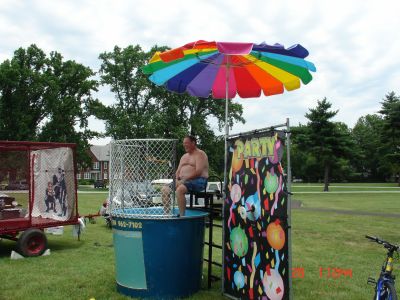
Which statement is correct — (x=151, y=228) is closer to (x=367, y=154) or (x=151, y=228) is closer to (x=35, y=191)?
(x=35, y=191)

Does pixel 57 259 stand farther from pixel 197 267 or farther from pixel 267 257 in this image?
pixel 267 257

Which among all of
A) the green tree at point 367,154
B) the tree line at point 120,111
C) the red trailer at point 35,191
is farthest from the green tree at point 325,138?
the green tree at point 367,154

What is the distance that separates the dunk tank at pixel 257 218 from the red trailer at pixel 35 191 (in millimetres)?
4919

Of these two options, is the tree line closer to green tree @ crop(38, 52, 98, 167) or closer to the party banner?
green tree @ crop(38, 52, 98, 167)

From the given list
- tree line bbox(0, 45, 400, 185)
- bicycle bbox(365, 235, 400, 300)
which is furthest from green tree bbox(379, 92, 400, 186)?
bicycle bbox(365, 235, 400, 300)

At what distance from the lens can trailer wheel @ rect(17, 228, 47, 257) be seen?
30.0ft

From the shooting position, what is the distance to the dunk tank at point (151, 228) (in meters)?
6.15

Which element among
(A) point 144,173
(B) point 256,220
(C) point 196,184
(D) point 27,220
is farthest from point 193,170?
(D) point 27,220

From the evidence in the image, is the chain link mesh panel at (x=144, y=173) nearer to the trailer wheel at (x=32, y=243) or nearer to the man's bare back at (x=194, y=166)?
the man's bare back at (x=194, y=166)

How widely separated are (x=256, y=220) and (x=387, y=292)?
68.1 inches

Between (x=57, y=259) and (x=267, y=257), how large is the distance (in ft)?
17.6

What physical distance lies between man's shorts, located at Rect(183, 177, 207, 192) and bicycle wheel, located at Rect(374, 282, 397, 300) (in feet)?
9.66

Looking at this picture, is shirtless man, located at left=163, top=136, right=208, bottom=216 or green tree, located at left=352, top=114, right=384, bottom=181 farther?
green tree, located at left=352, top=114, right=384, bottom=181

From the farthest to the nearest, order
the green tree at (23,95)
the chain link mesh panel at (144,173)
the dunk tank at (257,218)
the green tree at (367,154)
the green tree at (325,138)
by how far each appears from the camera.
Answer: the green tree at (367,154)
the green tree at (325,138)
the green tree at (23,95)
the chain link mesh panel at (144,173)
the dunk tank at (257,218)
